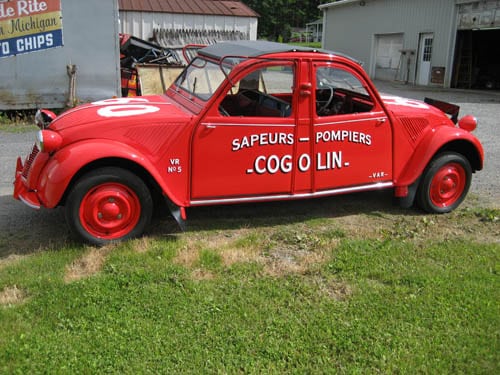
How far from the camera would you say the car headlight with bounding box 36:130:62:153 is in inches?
167

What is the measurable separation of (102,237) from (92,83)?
21.6 ft

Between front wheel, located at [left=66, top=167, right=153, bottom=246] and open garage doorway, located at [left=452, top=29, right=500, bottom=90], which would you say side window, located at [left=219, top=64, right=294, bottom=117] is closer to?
front wheel, located at [left=66, top=167, right=153, bottom=246]

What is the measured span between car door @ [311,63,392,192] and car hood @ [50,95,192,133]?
138cm

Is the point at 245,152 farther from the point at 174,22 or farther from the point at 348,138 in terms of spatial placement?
the point at 174,22

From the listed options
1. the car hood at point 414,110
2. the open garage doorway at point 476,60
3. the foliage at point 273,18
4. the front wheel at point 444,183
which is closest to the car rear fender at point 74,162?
the car hood at point 414,110

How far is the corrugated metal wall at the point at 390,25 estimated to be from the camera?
2092cm

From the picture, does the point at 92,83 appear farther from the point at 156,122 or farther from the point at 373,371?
the point at 373,371

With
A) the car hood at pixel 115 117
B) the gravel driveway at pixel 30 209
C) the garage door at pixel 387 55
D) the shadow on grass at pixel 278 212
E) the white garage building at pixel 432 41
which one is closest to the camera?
the car hood at pixel 115 117

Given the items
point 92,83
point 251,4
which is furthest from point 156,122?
point 251,4

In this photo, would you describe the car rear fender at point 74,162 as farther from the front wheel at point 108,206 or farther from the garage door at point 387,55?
the garage door at point 387,55

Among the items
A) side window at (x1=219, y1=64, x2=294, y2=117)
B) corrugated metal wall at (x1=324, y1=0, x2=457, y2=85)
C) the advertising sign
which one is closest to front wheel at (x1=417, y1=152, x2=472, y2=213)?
side window at (x1=219, y1=64, x2=294, y2=117)

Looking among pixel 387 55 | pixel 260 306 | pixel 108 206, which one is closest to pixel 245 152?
pixel 108 206

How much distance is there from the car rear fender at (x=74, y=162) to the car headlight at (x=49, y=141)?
0.07m

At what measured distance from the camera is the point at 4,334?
3.23m
